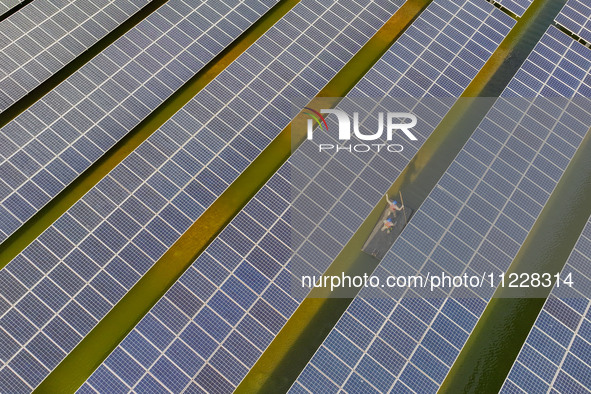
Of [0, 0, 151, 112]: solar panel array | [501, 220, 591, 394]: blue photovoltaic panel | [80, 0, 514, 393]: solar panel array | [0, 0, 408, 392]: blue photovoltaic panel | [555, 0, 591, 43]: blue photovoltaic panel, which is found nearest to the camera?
[80, 0, 514, 393]: solar panel array

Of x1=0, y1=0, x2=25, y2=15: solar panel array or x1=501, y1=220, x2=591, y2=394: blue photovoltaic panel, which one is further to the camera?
x1=0, y1=0, x2=25, y2=15: solar panel array

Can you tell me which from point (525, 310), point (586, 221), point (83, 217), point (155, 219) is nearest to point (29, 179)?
point (83, 217)

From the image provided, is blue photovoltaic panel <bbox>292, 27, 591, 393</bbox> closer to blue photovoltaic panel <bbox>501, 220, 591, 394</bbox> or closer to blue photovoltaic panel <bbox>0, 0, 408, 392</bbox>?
blue photovoltaic panel <bbox>501, 220, 591, 394</bbox>

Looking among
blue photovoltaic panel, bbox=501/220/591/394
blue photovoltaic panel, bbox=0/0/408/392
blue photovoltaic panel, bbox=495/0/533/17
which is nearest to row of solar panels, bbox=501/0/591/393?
blue photovoltaic panel, bbox=501/220/591/394

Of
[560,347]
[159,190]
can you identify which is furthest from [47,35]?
[560,347]

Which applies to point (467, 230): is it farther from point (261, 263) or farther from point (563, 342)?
point (261, 263)

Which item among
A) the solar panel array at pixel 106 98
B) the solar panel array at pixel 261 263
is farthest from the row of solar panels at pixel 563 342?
the solar panel array at pixel 106 98

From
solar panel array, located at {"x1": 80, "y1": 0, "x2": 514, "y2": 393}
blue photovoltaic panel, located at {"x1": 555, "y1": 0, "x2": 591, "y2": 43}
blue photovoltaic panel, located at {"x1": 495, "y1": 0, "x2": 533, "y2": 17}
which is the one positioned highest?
blue photovoltaic panel, located at {"x1": 555, "y1": 0, "x2": 591, "y2": 43}
